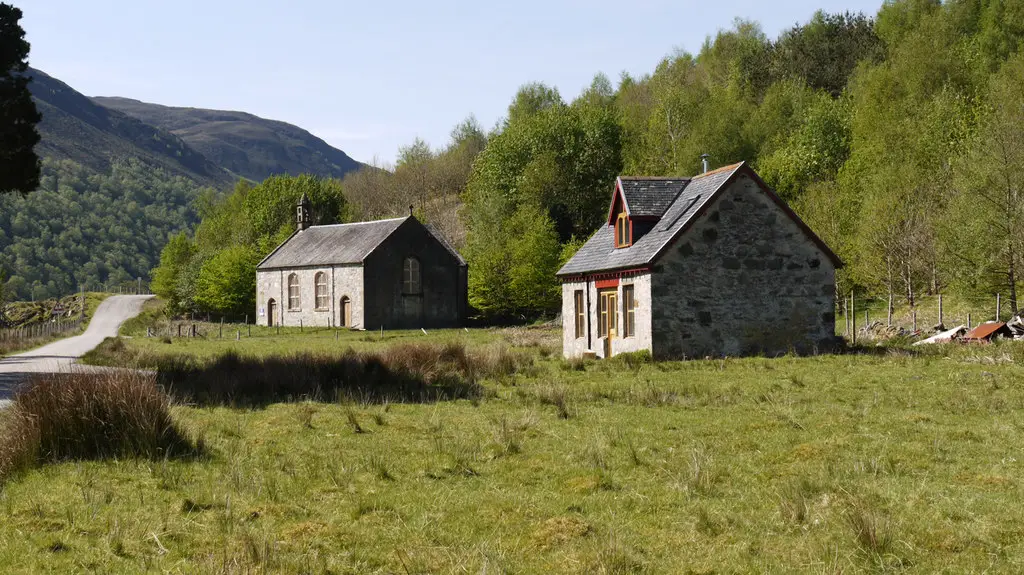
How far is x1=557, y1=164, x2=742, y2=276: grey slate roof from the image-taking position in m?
27.6

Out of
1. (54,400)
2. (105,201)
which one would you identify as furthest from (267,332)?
(105,201)

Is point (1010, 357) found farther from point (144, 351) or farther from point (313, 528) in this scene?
point (144, 351)

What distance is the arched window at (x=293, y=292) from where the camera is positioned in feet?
208

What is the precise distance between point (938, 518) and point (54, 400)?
9.76 metres

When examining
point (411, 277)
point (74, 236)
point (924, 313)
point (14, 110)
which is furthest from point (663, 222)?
point (74, 236)

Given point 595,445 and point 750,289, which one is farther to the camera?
point 750,289

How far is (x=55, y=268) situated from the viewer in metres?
146

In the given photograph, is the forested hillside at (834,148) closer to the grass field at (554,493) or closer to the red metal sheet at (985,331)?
the red metal sheet at (985,331)

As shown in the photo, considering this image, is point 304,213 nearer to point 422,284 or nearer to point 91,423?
point 422,284

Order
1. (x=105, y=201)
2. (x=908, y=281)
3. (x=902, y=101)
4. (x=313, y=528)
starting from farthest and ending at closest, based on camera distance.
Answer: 1. (x=105, y=201)
2. (x=902, y=101)
3. (x=908, y=281)
4. (x=313, y=528)

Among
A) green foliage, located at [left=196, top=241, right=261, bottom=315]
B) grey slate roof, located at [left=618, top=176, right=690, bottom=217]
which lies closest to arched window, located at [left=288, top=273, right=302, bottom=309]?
green foliage, located at [left=196, top=241, right=261, bottom=315]

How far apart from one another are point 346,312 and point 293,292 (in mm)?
7077

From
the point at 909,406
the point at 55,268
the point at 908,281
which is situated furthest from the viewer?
the point at 55,268

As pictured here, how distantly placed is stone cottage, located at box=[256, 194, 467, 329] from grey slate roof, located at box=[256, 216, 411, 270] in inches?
2.3
